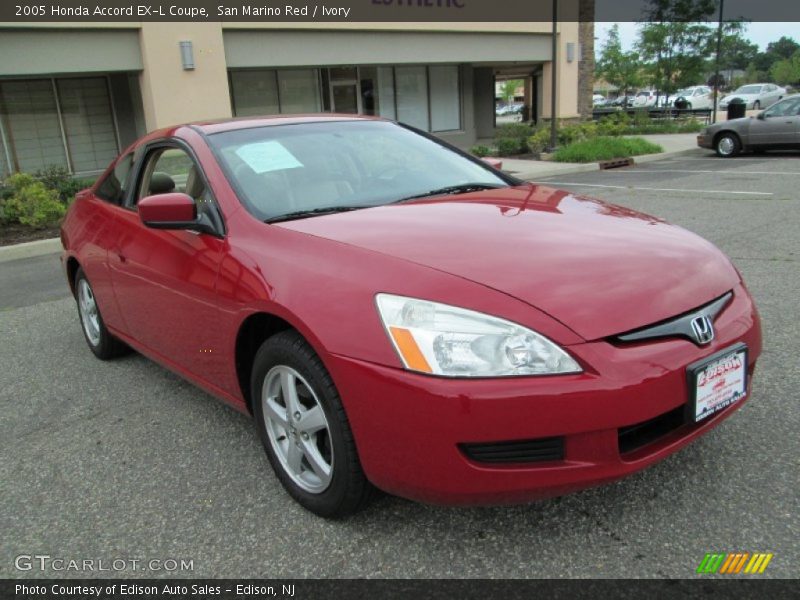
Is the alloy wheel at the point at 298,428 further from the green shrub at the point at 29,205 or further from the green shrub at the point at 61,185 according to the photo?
the green shrub at the point at 61,185

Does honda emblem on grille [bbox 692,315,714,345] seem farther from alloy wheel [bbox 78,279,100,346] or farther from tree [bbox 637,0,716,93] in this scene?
tree [bbox 637,0,716,93]

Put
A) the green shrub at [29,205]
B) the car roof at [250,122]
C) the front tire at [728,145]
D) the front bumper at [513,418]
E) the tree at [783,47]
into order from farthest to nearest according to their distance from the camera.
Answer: the tree at [783,47] < the front tire at [728,145] < the green shrub at [29,205] < the car roof at [250,122] < the front bumper at [513,418]

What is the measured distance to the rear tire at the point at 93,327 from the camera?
14.7ft

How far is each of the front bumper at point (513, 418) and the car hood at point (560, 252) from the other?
14cm

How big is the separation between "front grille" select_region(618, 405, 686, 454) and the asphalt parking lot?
39 cm

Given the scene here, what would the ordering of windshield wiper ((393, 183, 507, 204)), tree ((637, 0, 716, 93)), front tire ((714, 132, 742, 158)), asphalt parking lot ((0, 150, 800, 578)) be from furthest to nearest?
tree ((637, 0, 716, 93)) → front tire ((714, 132, 742, 158)) → windshield wiper ((393, 183, 507, 204)) → asphalt parking lot ((0, 150, 800, 578))

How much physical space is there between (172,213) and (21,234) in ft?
27.4

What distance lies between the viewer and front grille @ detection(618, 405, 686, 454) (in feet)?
7.19

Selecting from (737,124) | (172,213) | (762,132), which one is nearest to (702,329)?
(172,213)

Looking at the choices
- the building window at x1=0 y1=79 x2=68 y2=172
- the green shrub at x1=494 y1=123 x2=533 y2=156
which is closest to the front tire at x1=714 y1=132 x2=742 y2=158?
the green shrub at x1=494 y1=123 x2=533 y2=156

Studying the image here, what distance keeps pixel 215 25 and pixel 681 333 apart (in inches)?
557

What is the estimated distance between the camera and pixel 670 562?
224cm

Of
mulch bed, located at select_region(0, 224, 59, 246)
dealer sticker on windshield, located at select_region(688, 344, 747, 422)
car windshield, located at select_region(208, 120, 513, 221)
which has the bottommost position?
mulch bed, located at select_region(0, 224, 59, 246)

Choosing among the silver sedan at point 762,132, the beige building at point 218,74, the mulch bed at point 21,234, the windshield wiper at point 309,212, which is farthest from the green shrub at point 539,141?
the windshield wiper at point 309,212
